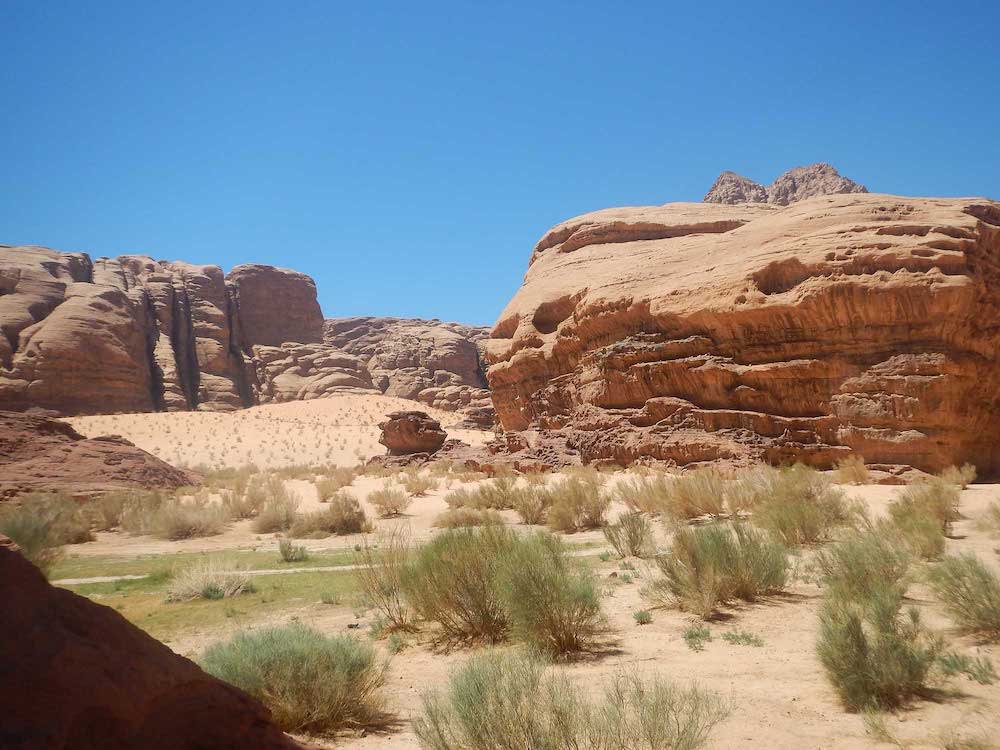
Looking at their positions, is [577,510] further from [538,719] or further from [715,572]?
[538,719]

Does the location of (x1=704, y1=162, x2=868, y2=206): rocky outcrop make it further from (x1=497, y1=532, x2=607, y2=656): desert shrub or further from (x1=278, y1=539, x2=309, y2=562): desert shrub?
(x1=497, y1=532, x2=607, y2=656): desert shrub

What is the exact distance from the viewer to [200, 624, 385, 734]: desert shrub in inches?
166

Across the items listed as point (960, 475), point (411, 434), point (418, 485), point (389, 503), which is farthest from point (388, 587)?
point (411, 434)

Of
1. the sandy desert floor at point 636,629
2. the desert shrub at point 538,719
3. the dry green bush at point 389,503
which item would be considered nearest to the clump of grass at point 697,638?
the sandy desert floor at point 636,629

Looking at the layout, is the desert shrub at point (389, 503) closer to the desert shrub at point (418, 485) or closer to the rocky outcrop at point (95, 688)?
the desert shrub at point (418, 485)

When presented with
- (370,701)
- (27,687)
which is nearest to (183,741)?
(27,687)

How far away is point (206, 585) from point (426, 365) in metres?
60.1

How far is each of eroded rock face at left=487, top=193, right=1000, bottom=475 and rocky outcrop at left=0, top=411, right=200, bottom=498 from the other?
44.4 ft

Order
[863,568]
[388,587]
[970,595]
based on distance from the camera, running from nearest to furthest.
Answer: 1. [970,595]
2. [863,568]
3. [388,587]

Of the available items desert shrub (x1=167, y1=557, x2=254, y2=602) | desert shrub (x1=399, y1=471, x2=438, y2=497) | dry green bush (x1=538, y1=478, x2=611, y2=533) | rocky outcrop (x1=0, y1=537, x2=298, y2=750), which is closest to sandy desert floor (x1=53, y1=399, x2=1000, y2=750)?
desert shrub (x1=167, y1=557, x2=254, y2=602)

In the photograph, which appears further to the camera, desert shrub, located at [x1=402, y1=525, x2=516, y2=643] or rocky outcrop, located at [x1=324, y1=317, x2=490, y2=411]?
rocky outcrop, located at [x1=324, y1=317, x2=490, y2=411]

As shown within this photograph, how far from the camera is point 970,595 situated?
530cm

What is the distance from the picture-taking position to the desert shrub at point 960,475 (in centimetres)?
1301

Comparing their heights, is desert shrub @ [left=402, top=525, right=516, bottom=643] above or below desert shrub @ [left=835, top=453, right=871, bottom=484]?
above
